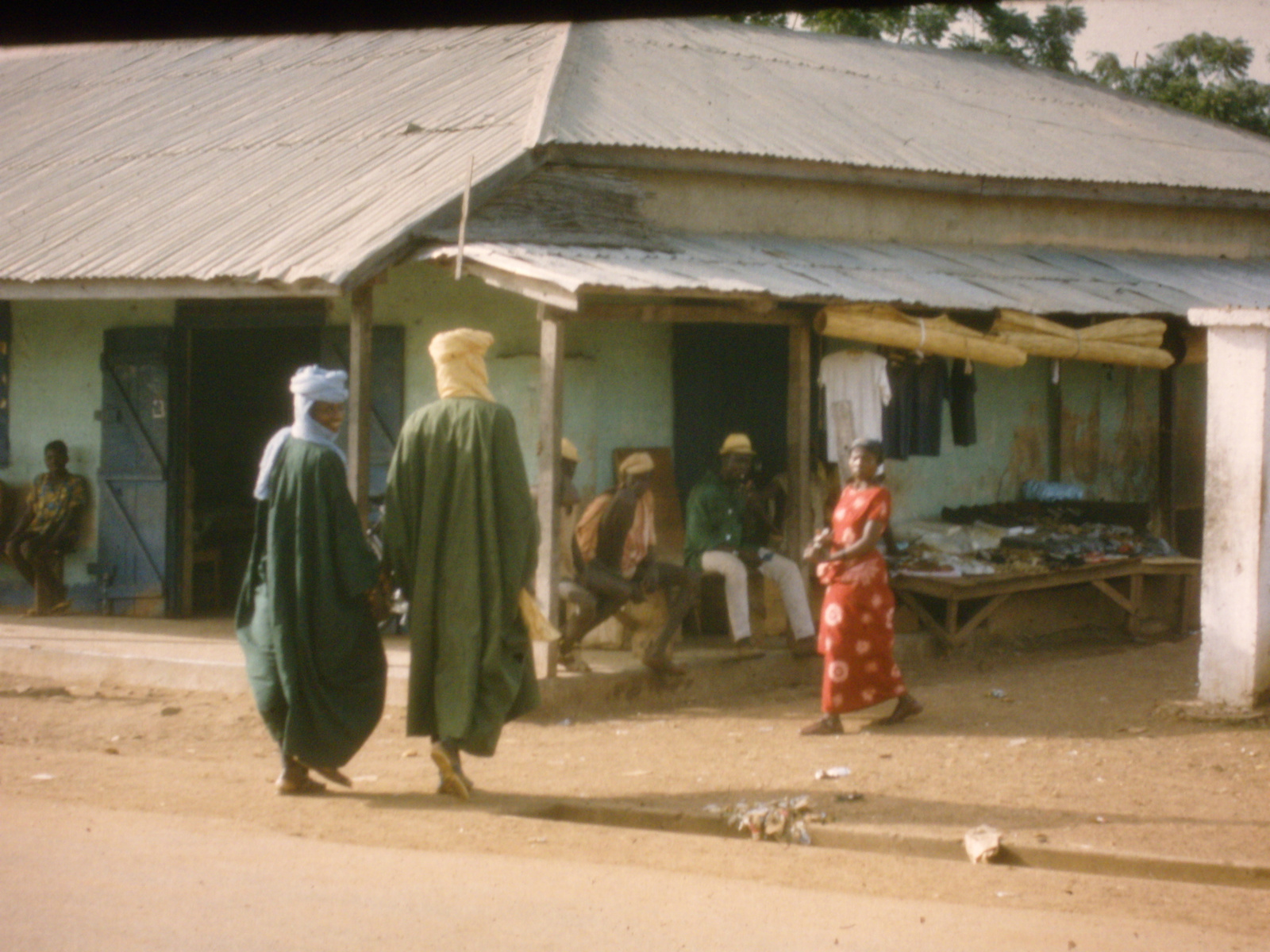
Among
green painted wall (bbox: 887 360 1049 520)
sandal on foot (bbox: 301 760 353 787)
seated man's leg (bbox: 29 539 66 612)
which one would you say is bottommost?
sandal on foot (bbox: 301 760 353 787)

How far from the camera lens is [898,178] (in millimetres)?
10750

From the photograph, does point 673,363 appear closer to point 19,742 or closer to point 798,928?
point 19,742

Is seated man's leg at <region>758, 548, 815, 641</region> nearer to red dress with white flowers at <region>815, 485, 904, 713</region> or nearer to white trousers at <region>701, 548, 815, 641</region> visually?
white trousers at <region>701, 548, 815, 641</region>

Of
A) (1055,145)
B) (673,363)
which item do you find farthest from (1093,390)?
(673,363)

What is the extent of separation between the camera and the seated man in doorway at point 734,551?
8.70 metres

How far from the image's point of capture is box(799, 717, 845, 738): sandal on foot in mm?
7418

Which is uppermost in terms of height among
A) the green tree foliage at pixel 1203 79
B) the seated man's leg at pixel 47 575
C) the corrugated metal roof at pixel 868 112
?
the green tree foliage at pixel 1203 79

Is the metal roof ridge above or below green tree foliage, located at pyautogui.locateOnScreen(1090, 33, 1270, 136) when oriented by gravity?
below

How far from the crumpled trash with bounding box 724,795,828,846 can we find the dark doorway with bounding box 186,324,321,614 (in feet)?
20.1

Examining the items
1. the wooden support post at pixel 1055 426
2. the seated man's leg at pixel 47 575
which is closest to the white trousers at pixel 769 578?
the wooden support post at pixel 1055 426

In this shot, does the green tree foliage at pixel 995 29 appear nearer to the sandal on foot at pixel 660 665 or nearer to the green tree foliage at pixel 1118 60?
the green tree foliage at pixel 1118 60

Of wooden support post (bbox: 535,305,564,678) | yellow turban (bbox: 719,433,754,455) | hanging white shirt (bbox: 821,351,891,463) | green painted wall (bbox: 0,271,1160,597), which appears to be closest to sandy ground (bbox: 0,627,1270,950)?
wooden support post (bbox: 535,305,564,678)

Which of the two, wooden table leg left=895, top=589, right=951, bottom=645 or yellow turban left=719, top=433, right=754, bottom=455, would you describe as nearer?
yellow turban left=719, top=433, right=754, bottom=455

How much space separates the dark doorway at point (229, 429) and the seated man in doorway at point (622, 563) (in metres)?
3.70
